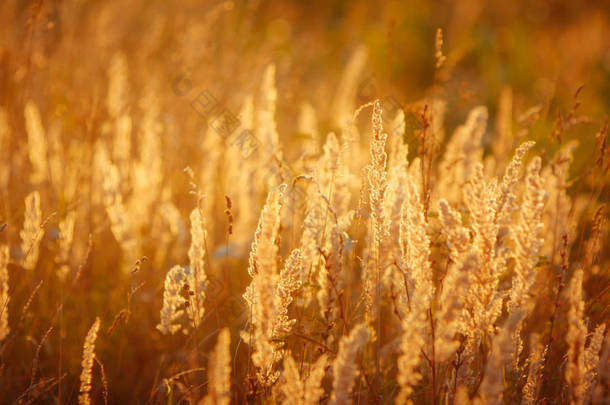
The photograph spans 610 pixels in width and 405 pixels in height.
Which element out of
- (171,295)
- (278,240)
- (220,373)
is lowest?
(220,373)

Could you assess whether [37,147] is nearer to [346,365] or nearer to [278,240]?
[278,240]

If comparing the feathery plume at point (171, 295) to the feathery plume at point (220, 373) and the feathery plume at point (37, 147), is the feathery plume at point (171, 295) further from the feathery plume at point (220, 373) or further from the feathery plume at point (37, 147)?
the feathery plume at point (37, 147)

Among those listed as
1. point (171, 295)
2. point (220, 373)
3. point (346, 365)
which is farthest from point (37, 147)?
point (346, 365)

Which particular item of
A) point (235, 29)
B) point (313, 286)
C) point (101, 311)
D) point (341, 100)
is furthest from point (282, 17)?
point (313, 286)

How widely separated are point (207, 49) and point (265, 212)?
5.94ft

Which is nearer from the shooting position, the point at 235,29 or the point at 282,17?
the point at 235,29

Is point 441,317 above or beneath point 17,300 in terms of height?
beneath

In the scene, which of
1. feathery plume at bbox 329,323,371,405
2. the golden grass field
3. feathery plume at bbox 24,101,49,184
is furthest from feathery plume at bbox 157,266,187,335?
feathery plume at bbox 24,101,49,184

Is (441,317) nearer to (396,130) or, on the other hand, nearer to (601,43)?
(396,130)

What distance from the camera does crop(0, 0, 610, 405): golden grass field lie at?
36.3 inches

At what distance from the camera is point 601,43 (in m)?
6.42

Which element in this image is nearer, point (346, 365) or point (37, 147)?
point (346, 365)

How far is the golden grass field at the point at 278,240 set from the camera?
0.92 metres

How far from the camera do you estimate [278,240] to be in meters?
1.22
